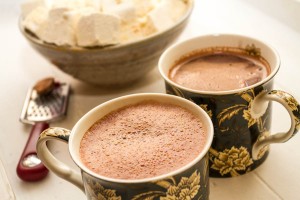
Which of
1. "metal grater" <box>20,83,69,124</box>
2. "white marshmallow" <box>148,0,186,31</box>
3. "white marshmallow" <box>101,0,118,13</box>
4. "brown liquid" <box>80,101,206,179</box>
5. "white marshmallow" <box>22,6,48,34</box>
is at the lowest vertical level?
"metal grater" <box>20,83,69,124</box>

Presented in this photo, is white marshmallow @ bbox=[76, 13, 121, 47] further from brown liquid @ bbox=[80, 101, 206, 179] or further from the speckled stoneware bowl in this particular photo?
brown liquid @ bbox=[80, 101, 206, 179]

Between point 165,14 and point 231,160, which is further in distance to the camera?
point 165,14

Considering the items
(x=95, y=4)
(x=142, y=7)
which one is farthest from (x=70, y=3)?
(x=142, y=7)

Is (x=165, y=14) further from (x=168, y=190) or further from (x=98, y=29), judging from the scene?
(x=168, y=190)

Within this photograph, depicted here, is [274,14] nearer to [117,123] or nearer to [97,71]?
[97,71]

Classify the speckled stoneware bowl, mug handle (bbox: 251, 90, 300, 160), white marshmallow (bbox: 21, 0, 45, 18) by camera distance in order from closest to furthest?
mug handle (bbox: 251, 90, 300, 160)
the speckled stoneware bowl
white marshmallow (bbox: 21, 0, 45, 18)

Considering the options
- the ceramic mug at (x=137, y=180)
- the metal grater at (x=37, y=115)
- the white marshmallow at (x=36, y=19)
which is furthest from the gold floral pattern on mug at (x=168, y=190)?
the white marshmallow at (x=36, y=19)

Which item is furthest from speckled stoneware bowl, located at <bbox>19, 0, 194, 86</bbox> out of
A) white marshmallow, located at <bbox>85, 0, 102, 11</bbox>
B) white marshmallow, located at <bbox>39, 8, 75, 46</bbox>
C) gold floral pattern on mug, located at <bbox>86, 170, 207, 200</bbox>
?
gold floral pattern on mug, located at <bbox>86, 170, 207, 200</bbox>

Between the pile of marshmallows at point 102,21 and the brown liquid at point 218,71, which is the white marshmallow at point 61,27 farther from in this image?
the brown liquid at point 218,71
